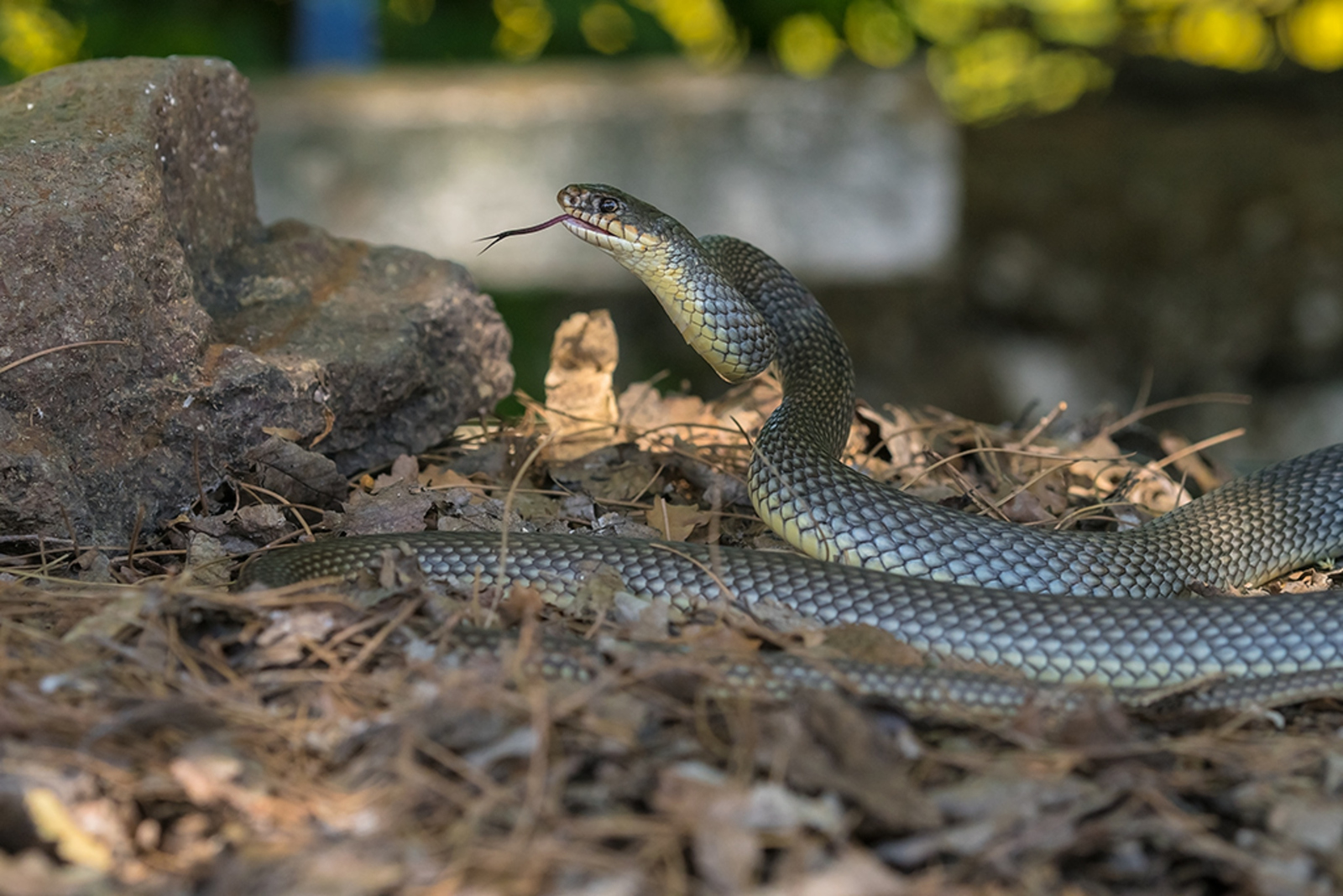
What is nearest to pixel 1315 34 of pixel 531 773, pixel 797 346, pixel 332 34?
pixel 332 34

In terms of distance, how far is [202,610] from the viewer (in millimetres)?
3404

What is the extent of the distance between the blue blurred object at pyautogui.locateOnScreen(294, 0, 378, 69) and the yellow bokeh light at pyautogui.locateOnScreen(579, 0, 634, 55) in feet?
6.74

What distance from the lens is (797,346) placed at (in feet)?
17.9

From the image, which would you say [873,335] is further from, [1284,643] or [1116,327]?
[1284,643]

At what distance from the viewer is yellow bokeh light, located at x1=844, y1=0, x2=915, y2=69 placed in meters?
11.3

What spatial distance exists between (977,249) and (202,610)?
10.6m

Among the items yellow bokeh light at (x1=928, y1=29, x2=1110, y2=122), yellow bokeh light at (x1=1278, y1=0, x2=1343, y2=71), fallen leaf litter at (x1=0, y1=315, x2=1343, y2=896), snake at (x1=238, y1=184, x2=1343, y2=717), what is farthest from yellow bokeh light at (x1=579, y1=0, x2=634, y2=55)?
fallen leaf litter at (x1=0, y1=315, x2=1343, y2=896)

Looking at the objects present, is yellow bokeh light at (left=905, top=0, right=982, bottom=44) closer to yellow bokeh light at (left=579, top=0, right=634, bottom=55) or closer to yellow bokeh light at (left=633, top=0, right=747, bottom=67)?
yellow bokeh light at (left=633, top=0, right=747, bottom=67)

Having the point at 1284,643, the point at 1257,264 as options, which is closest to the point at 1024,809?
the point at 1284,643

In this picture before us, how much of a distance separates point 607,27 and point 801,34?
1.85 metres

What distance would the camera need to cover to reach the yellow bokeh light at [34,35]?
390 inches

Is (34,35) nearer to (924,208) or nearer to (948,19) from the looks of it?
(924,208)

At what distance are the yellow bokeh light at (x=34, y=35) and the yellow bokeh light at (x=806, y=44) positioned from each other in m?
5.97

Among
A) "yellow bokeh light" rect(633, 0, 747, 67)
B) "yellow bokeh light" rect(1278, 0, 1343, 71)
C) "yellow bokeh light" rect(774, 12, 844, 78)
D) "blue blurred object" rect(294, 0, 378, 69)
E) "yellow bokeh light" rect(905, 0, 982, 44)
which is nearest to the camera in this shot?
"blue blurred object" rect(294, 0, 378, 69)
